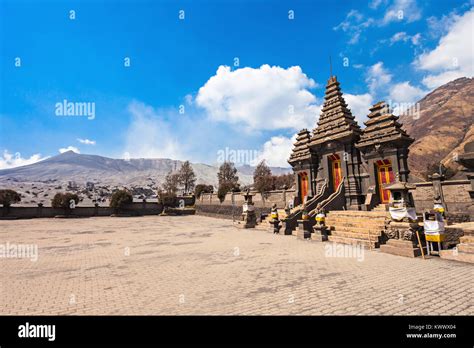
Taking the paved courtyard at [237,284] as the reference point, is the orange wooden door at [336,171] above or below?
above

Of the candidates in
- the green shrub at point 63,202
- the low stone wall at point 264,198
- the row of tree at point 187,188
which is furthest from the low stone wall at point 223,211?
the green shrub at point 63,202

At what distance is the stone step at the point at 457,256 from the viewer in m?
7.96

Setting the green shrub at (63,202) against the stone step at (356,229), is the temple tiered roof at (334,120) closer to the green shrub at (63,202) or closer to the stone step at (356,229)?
the stone step at (356,229)

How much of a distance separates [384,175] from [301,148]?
832 cm

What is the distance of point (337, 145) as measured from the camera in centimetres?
1942

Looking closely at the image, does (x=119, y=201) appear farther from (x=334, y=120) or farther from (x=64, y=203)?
(x=334, y=120)

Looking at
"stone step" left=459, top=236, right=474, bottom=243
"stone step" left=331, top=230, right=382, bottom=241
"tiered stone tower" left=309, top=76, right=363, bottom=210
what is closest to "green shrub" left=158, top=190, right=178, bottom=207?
"tiered stone tower" left=309, top=76, right=363, bottom=210

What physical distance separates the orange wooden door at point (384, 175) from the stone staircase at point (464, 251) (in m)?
8.01

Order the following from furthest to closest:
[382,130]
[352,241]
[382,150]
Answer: [382,130], [382,150], [352,241]


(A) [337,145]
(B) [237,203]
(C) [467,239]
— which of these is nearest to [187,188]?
(B) [237,203]
